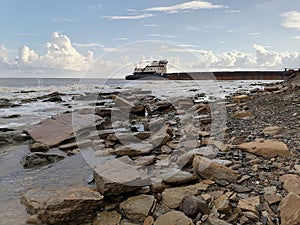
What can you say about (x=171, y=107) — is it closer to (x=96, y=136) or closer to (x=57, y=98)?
(x=96, y=136)

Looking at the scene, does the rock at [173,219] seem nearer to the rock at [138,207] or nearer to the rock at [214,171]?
the rock at [138,207]

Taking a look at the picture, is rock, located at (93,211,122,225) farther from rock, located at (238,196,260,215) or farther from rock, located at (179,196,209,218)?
rock, located at (238,196,260,215)

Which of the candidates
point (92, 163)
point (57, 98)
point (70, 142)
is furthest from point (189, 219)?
point (57, 98)

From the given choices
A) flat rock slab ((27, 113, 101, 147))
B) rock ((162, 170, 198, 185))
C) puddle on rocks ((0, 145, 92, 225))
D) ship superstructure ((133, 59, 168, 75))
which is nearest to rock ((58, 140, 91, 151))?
flat rock slab ((27, 113, 101, 147))

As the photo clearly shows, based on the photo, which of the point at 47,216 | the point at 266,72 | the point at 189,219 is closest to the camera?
the point at 189,219

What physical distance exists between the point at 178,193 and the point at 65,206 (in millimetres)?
1316

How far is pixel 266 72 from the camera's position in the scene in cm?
6031

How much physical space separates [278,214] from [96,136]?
499 centimetres

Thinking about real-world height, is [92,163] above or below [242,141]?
below

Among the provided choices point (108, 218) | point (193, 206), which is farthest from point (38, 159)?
point (193, 206)

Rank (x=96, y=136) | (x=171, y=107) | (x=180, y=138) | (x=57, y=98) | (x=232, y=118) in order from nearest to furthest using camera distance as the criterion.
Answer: (x=180, y=138) < (x=96, y=136) < (x=232, y=118) < (x=171, y=107) < (x=57, y=98)

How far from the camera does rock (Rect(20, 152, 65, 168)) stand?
17.2 ft

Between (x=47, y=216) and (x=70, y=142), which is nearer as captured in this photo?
(x=47, y=216)

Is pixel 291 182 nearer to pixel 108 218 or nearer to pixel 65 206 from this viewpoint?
pixel 108 218
